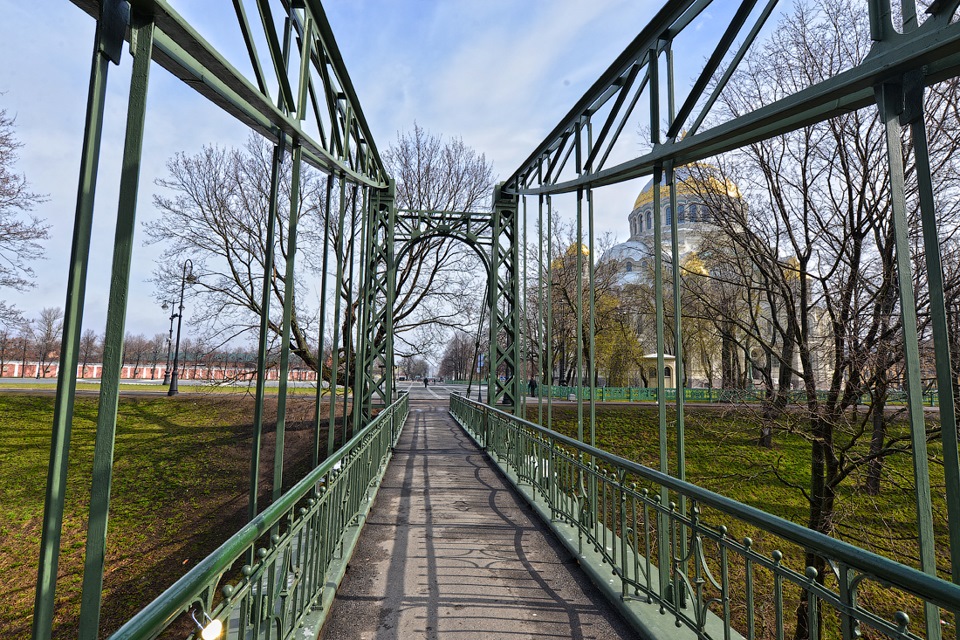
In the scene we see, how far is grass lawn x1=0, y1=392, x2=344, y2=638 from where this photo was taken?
29.3 feet

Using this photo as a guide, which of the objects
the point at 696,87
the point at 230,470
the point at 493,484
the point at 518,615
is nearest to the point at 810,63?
the point at 696,87

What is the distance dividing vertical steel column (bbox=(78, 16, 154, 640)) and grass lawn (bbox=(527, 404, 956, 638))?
4.92 m

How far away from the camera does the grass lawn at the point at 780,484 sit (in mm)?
7305

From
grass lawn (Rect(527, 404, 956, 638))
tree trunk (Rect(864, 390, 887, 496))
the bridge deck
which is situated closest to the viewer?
the bridge deck

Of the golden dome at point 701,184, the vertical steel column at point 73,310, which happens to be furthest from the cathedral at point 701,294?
the vertical steel column at point 73,310

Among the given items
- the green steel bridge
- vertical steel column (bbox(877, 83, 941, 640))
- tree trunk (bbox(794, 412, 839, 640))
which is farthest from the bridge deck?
tree trunk (bbox(794, 412, 839, 640))

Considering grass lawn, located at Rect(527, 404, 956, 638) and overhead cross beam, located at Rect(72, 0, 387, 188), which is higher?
overhead cross beam, located at Rect(72, 0, 387, 188)

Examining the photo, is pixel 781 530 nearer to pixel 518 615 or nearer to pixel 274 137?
pixel 518 615

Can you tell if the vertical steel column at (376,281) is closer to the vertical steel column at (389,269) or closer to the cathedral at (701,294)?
the vertical steel column at (389,269)

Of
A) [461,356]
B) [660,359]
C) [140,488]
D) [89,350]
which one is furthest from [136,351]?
[660,359]

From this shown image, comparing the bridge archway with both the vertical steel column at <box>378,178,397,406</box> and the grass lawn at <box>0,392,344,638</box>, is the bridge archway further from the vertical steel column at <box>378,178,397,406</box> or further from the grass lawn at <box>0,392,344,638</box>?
the grass lawn at <box>0,392,344,638</box>

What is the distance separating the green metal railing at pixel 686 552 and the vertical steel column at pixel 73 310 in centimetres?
267

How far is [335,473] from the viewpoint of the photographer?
12.7ft

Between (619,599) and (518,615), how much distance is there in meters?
0.69
